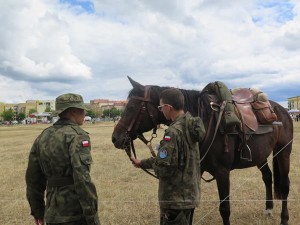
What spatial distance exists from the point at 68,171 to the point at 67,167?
4cm

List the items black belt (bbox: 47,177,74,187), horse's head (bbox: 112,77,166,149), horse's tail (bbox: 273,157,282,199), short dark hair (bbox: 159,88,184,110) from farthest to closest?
1. horse's tail (bbox: 273,157,282,199)
2. horse's head (bbox: 112,77,166,149)
3. short dark hair (bbox: 159,88,184,110)
4. black belt (bbox: 47,177,74,187)

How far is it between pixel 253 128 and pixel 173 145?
247cm

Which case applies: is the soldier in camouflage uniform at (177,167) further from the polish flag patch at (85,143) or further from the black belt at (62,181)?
the black belt at (62,181)

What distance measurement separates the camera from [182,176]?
10.6ft

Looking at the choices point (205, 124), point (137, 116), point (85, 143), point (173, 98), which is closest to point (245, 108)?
point (205, 124)

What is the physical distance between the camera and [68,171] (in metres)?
2.97

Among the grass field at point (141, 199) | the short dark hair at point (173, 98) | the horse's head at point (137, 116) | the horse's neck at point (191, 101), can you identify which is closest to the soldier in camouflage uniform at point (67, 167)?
the short dark hair at point (173, 98)

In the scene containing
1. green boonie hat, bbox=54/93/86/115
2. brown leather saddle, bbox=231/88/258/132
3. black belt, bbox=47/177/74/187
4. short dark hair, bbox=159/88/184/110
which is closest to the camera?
black belt, bbox=47/177/74/187

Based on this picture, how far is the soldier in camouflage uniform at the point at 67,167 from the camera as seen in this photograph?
2.89 m

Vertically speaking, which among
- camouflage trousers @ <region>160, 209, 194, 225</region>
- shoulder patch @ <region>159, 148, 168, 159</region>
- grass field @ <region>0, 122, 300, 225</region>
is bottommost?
grass field @ <region>0, 122, 300, 225</region>

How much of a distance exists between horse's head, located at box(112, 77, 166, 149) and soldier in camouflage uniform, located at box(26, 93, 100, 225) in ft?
4.79

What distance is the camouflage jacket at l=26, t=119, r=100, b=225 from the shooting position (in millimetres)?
2885

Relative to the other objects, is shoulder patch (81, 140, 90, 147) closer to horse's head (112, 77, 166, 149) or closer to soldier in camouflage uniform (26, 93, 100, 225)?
soldier in camouflage uniform (26, 93, 100, 225)

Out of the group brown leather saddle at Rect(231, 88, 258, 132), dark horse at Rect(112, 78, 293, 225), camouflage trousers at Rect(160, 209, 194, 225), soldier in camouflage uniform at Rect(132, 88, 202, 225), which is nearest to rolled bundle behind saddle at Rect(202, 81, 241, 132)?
dark horse at Rect(112, 78, 293, 225)
